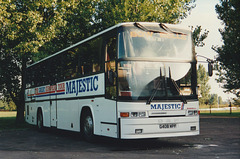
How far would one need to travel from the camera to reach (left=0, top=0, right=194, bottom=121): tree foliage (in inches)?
850

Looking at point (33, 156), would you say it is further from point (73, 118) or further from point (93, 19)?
point (93, 19)

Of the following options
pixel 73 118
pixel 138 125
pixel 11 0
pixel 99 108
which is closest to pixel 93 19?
pixel 11 0

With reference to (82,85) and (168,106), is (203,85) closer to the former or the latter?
(82,85)

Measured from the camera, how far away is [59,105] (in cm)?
1532

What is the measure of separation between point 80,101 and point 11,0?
39.0 feet

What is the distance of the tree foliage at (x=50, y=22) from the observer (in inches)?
850

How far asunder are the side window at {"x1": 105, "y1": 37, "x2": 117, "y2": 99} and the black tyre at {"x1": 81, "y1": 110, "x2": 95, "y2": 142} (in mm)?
1777

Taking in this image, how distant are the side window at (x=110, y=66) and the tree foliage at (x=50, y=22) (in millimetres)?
11414

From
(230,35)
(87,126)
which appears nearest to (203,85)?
(230,35)

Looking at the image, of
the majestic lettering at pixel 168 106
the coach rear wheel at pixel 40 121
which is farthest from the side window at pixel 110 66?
the coach rear wheel at pixel 40 121

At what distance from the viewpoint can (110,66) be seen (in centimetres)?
1070

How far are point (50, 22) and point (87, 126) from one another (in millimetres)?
12036

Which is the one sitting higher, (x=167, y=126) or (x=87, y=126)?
(x=167, y=126)

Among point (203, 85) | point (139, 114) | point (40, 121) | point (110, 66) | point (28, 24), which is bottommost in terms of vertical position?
point (40, 121)
